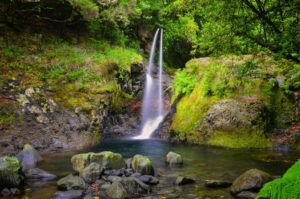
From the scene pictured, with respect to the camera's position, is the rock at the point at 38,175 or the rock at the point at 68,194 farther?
Result: the rock at the point at 38,175

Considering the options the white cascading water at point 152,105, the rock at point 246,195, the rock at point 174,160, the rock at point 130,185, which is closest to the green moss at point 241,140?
the rock at point 174,160

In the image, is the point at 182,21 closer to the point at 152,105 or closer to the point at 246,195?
the point at 152,105

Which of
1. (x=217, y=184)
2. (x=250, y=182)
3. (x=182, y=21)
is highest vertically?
(x=182, y=21)

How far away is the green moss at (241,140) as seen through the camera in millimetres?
A: 13968

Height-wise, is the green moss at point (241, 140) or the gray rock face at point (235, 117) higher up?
the gray rock face at point (235, 117)

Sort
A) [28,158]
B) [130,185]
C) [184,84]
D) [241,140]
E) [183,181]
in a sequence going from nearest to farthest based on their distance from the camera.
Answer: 1. [130,185]
2. [183,181]
3. [28,158]
4. [241,140]
5. [184,84]

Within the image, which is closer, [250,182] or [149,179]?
[250,182]

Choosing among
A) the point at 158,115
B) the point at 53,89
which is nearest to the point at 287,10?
the point at 53,89

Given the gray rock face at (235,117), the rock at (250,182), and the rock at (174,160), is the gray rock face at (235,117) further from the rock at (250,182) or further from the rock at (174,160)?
the rock at (250,182)

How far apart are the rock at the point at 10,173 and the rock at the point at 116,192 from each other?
7.50 feet

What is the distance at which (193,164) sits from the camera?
10758 mm

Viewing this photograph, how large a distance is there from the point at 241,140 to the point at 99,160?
6836mm

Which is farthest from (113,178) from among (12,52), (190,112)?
(12,52)

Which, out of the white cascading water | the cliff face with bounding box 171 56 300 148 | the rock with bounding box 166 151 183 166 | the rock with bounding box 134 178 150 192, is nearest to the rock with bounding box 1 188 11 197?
the rock with bounding box 134 178 150 192
